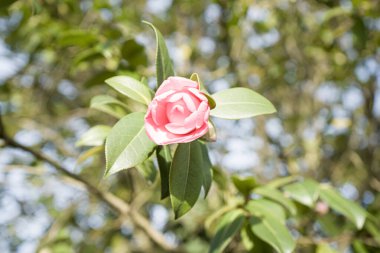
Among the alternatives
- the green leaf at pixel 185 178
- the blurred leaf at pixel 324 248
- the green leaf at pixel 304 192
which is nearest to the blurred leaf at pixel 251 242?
the green leaf at pixel 304 192

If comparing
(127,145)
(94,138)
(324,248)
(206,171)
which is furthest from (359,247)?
(127,145)

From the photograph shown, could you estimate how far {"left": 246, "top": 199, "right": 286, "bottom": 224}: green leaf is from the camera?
42.5 inches

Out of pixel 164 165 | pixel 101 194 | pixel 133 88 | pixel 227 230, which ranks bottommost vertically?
pixel 101 194

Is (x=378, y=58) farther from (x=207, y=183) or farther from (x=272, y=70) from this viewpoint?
(x=207, y=183)

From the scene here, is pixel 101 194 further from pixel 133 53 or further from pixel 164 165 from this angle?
pixel 164 165

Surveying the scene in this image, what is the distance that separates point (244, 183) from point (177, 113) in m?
0.47

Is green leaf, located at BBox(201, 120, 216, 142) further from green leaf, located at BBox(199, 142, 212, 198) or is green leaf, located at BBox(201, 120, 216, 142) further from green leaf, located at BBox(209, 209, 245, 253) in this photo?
green leaf, located at BBox(209, 209, 245, 253)

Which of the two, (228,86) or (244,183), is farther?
(228,86)

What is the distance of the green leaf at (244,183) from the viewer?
1114 millimetres

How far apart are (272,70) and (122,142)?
7.00 ft

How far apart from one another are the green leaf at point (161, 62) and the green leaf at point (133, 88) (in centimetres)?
5

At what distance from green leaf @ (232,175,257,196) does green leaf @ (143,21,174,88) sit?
390 mm

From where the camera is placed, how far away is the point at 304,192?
1.16 meters

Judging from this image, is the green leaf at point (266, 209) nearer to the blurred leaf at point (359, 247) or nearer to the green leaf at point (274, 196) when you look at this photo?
the green leaf at point (274, 196)
